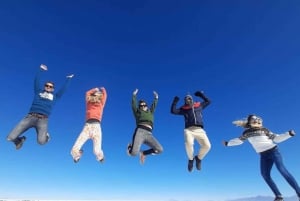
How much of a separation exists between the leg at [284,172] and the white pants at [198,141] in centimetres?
281

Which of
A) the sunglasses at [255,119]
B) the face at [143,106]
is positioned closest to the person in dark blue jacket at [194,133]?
the face at [143,106]

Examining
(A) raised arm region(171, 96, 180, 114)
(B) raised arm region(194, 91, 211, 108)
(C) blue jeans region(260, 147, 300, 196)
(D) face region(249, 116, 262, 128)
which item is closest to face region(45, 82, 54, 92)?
(A) raised arm region(171, 96, 180, 114)

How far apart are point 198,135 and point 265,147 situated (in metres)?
2.74

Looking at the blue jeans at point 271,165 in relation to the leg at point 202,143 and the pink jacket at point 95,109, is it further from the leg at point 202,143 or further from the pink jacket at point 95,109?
the pink jacket at point 95,109

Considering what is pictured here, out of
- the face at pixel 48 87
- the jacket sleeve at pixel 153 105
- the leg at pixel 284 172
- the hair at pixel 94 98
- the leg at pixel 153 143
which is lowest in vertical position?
the leg at pixel 284 172

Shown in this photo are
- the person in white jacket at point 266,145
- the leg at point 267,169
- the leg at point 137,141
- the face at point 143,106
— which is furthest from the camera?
the face at point 143,106

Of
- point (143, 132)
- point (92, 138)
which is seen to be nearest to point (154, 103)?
point (143, 132)

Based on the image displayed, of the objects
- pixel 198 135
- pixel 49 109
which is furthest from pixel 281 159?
pixel 49 109

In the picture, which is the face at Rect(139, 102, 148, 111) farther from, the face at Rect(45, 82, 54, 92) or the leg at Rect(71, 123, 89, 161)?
the face at Rect(45, 82, 54, 92)

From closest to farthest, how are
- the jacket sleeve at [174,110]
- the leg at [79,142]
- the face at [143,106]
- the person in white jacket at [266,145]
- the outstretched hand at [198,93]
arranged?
the person in white jacket at [266,145]
the leg at [79,142]
the face at [143,106]
the jacket sleeve at [174,110]
the outstretched hand at [198,93]

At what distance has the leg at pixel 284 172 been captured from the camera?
34.1ft

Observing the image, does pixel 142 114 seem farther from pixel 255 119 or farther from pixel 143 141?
pixel 255 119

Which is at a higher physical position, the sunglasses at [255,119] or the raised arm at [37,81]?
the raised arm at [37,81]

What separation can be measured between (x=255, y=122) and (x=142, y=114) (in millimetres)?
4678
